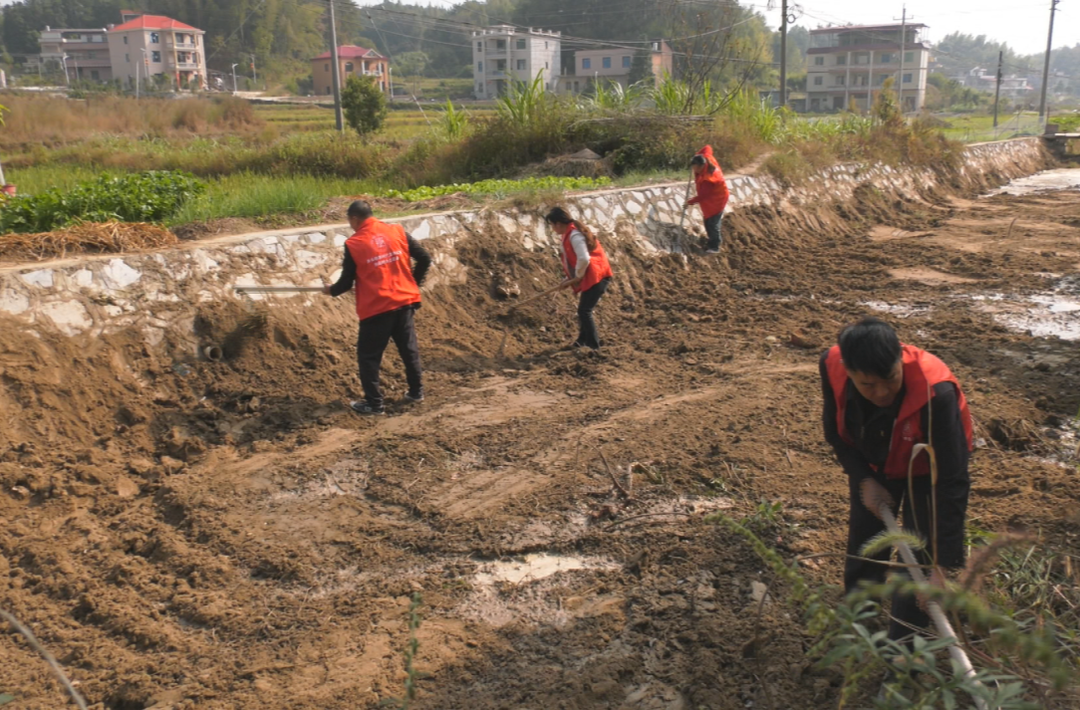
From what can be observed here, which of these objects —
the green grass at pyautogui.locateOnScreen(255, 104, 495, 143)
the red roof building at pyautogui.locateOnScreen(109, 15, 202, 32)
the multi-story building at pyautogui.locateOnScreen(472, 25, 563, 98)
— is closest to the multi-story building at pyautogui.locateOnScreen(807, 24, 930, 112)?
the multi-story building at pyautogui.locateOnScreen(472, 25, 563, 98)

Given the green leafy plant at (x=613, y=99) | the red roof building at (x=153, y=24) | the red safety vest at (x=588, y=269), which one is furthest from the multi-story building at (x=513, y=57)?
the red safety vest at (x=588, y=269)

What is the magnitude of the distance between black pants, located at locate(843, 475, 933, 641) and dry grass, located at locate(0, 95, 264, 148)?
100 feet

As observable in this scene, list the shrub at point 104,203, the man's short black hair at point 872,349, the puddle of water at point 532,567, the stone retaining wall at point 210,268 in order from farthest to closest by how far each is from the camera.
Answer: the shrub at point 104,203, the stone retaining wall at point 210,268, the puddle of water at point 532,567, the man's short black hair at point 872,349

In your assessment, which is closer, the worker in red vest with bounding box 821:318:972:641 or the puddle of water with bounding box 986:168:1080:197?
the worker in red vest with bounding box 821:318:972:641

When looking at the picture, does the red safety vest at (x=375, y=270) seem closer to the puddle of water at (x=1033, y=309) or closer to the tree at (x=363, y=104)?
the puddle of water at (x=1033, y=309)

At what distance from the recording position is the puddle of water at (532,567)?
14.2 ft

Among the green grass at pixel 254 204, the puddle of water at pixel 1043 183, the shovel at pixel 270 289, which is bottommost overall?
the shovel at pixel 270 289

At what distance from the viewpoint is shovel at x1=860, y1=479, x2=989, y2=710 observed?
7.09ft

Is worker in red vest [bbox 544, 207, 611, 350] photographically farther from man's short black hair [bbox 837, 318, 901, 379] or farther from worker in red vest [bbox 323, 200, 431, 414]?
man's short black hair [bbox 837, 318, 901, 379]

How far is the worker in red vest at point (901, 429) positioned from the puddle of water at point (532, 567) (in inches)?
63.1

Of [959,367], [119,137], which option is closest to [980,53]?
[119,137]

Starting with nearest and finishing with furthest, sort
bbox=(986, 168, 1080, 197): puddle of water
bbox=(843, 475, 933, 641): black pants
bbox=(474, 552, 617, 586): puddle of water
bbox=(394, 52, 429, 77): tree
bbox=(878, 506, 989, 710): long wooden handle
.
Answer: bbox=(878, 506, 989, 710): long wooden handle < bbox=(843, 475, 933, 641): black pants < bbox=(474, 552, 617, 586): puddle of water < bbox=(986, 168, 1080, 197): puddle of water < bbox=(394, 52, 429, 77): tree

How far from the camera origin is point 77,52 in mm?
71312

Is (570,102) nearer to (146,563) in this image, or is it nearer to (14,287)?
(14,287)
